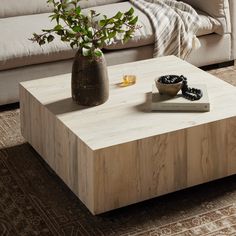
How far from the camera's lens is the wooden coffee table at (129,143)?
245 cm

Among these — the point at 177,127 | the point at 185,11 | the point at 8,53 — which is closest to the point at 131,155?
the point at 177,127

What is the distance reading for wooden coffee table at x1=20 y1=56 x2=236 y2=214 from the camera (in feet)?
8.04

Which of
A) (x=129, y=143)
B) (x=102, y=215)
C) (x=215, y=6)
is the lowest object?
(x=102, y=215)

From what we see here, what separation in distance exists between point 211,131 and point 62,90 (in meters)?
0.71

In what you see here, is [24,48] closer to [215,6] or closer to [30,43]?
[30,43]

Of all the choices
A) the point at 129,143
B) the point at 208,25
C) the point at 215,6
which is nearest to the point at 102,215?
the point at 129,143

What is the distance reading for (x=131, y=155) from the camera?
2.46 m

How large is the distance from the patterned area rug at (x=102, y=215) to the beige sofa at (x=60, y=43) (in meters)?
0.76

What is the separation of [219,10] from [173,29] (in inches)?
15.1

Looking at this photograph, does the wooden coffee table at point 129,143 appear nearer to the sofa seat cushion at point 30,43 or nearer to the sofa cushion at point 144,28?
the sofa seat cushion at point 30,43

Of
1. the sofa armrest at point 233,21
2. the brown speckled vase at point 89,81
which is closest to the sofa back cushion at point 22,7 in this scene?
the sofa armrest at point 233,21

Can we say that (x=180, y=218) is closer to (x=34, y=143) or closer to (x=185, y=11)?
(x=34, y=143)

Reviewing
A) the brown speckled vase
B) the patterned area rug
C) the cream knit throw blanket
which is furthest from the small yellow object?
the cream knit throw blanket

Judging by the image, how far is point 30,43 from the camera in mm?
3512
